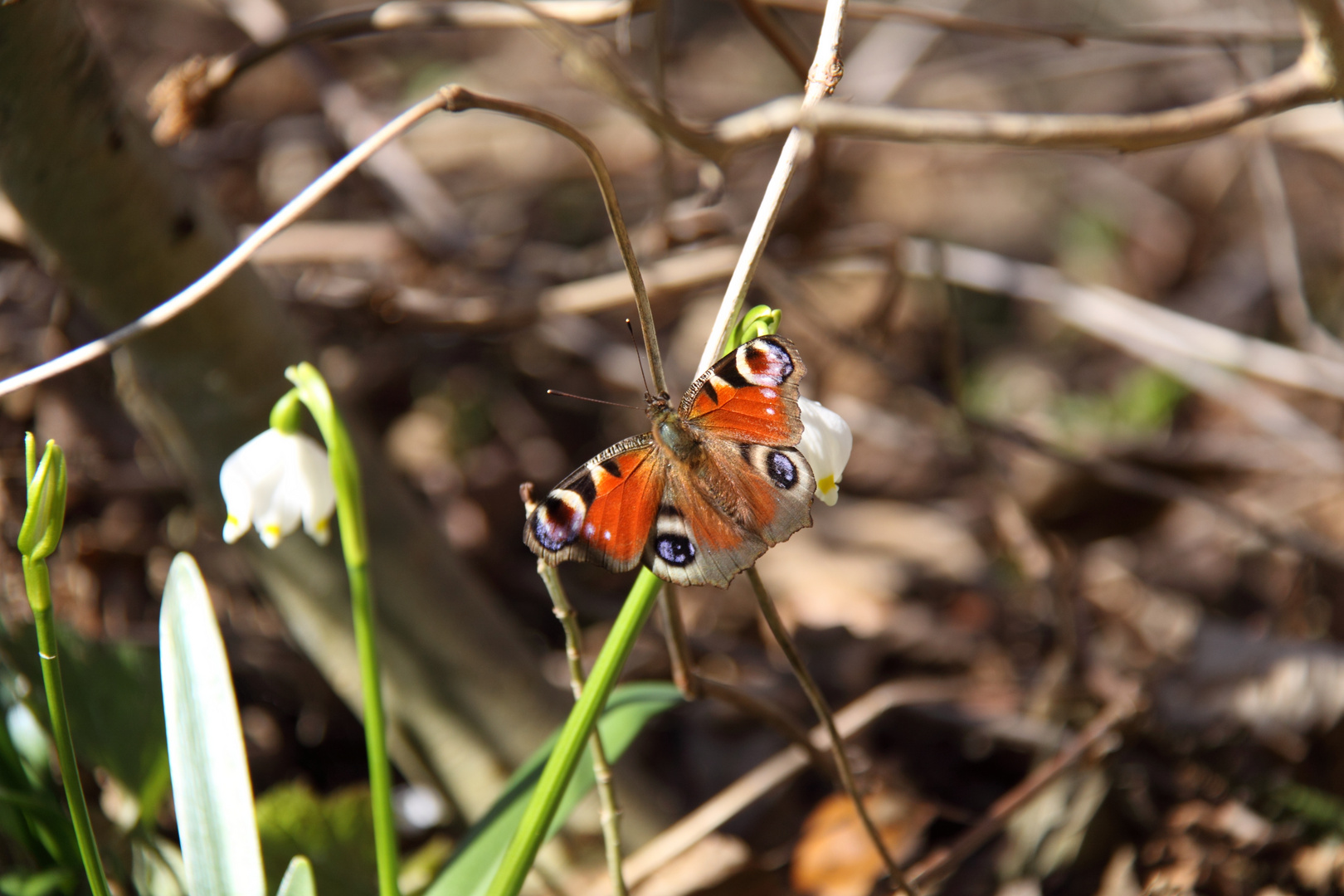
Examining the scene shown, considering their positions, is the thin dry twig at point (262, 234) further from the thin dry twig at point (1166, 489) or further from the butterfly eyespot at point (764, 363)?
the thin dry twig at point (1166, 489)

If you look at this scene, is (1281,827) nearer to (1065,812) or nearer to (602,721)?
(1065,812)

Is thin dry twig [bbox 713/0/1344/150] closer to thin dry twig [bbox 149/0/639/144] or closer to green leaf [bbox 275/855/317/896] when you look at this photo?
thin dry twig [bbox 149/0/639/144]

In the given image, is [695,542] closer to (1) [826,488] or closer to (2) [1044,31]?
(1) [826,488]

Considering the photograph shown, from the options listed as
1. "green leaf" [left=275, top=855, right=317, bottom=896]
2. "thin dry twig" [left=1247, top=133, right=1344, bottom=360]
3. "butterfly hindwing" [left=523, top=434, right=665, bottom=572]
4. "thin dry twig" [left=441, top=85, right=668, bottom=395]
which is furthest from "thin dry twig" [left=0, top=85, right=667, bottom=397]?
"thin dry twig" [left=1247, top=133, right=1344, bottom=360]

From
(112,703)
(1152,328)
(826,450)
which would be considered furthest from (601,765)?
(1152,328)

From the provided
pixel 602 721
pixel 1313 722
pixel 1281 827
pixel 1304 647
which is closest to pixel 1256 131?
pixel 1304 647

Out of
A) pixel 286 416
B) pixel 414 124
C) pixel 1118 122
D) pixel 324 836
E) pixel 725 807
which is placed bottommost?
pixel 725 807
